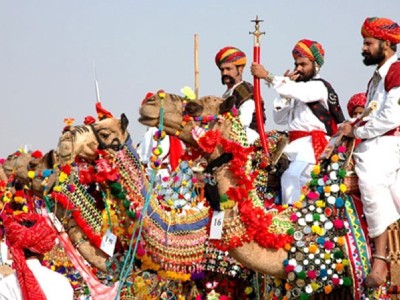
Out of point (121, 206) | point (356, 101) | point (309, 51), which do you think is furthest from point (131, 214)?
point (356, 101)

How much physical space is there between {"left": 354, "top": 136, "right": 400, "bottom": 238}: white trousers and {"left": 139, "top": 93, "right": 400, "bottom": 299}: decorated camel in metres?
0.16

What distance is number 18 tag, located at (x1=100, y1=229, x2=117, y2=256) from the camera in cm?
894

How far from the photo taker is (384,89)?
8.23m

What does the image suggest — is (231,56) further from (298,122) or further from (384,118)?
(384,118)

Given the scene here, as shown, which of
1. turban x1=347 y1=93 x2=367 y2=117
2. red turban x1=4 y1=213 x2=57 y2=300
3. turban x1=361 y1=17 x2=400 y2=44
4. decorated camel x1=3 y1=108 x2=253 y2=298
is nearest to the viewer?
red turban x1=4 y1=213 x2=57 y2=300

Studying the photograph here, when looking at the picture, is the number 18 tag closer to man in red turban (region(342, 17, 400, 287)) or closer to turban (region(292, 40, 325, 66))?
man in red turban (region(342, 17, 400, 287))

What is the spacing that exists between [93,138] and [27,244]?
85.0 inches

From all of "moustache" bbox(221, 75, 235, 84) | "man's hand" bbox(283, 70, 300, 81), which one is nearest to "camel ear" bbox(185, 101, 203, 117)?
"man's hand" bbox(283, 70, 300, 81)

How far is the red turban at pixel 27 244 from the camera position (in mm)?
6730

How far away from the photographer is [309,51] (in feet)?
32.1

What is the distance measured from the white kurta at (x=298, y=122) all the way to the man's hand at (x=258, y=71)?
10cm

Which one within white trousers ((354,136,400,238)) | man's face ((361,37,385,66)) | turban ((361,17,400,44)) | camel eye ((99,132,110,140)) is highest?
turban ((361,17,400,44))

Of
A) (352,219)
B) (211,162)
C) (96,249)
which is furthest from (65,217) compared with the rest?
(352,219)

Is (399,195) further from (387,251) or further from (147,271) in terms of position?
(147,271)
